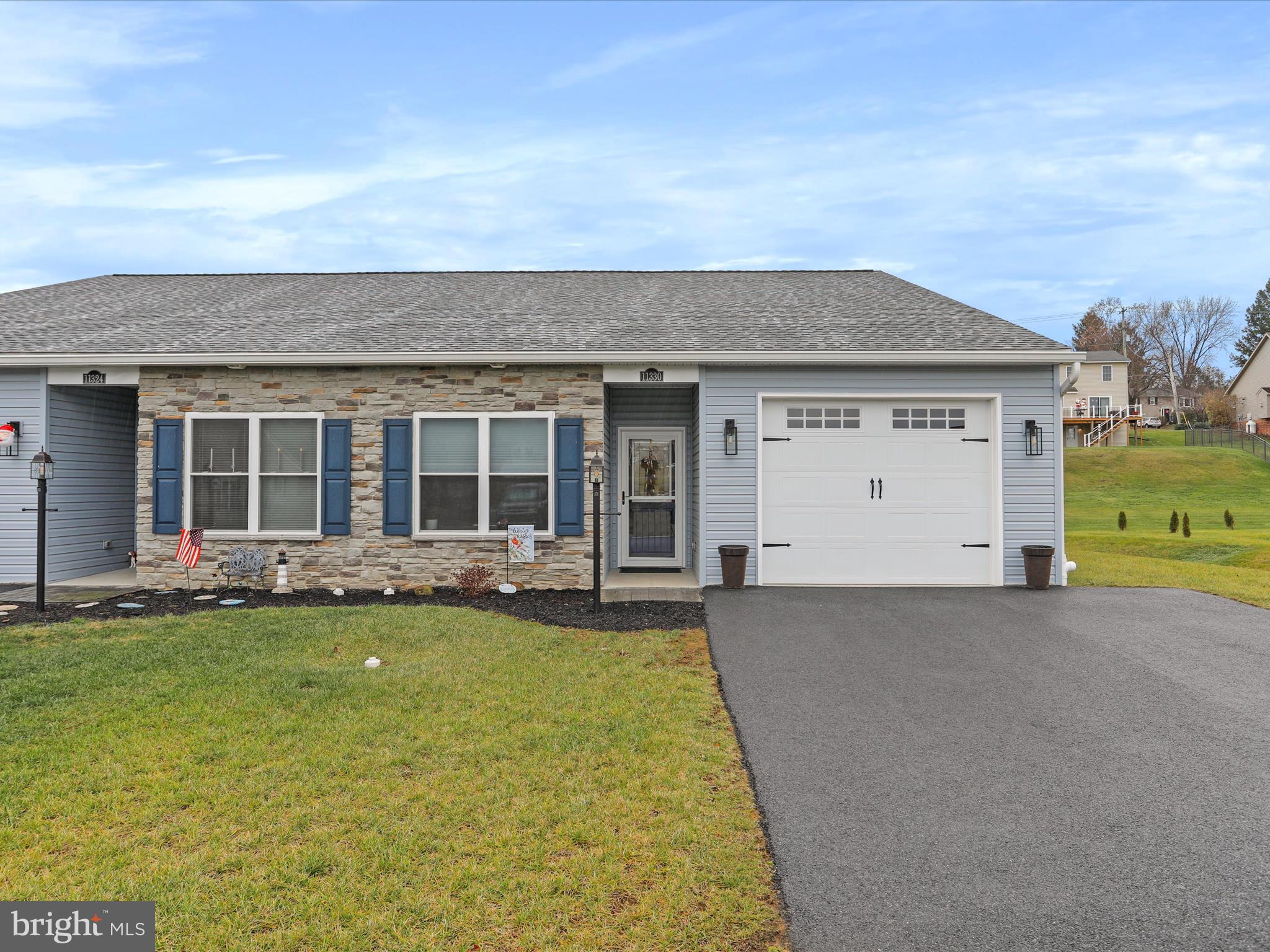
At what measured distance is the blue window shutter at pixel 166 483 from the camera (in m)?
8.70

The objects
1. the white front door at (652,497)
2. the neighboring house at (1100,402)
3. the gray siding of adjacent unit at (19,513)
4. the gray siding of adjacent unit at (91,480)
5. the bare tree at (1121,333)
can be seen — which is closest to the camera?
the gray siding of adjacent unit at (19,513)

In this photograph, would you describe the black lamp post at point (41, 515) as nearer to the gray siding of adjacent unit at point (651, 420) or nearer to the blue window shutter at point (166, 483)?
the blue window shutter at point (166, 483)

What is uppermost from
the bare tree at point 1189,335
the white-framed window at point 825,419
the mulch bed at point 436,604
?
the bare tree at point 1189,335

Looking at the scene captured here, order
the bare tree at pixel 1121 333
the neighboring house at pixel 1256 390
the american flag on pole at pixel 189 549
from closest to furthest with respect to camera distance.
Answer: the american flag on pole at pixel 189 549 < the neighboring house at pixel 1256 390 < the bare tree at pixel 1121 333

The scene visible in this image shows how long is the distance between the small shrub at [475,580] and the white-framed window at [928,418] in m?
5.42

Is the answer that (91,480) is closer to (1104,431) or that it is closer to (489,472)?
(489,472)

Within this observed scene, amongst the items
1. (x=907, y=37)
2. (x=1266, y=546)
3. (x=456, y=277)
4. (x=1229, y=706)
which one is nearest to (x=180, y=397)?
(x=456, y=277)

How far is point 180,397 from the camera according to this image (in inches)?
346

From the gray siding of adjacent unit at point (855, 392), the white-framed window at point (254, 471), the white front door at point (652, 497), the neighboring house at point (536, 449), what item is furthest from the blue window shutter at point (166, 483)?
the gray siding of adjacent unit at point (855, 392)

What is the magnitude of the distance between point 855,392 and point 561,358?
370 cm

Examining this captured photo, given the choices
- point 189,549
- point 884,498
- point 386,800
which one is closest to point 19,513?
point 189,549

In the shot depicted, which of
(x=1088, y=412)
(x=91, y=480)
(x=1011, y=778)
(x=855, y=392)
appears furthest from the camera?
(x=1088, y=412)

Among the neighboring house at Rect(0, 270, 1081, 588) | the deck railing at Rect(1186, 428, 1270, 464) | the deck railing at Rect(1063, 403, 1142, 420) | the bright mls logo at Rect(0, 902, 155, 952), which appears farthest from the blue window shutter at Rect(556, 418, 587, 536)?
the deck railing at Rect(1063, 403, 1142, 420)

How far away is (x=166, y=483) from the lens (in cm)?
870
